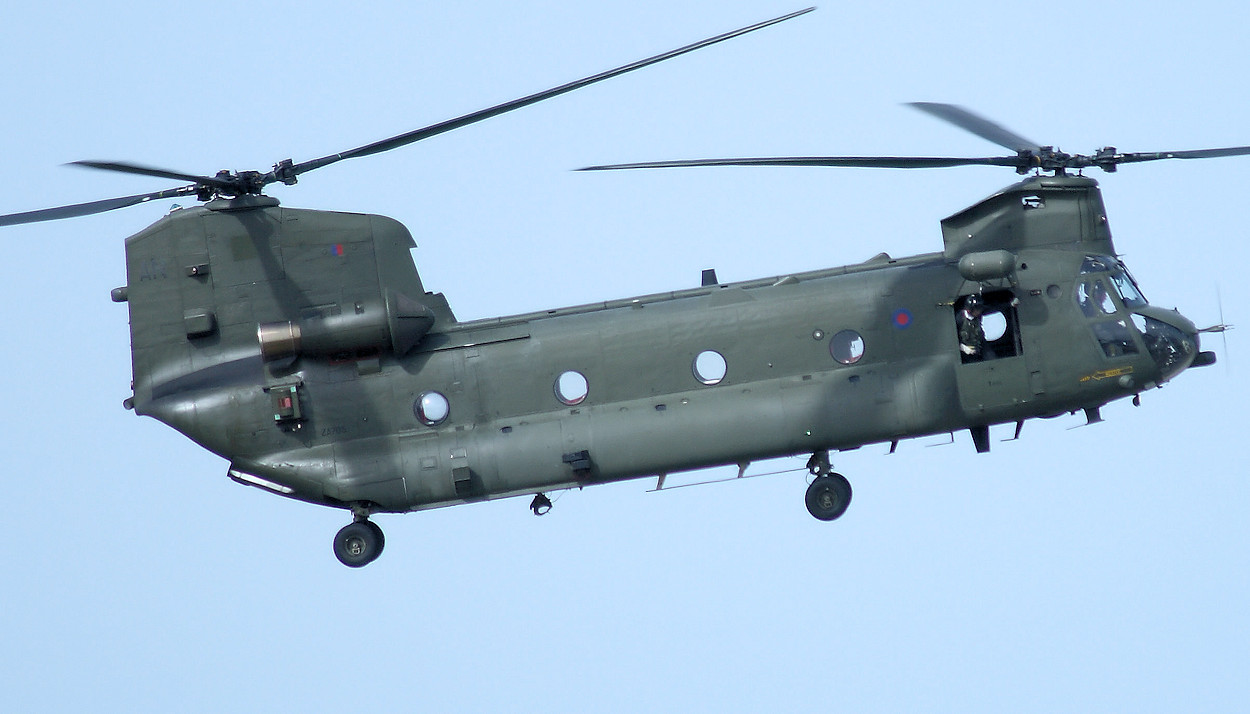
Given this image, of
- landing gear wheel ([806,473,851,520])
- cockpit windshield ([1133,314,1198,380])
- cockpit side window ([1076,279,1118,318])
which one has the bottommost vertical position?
landing gear wheel ([806,473,851,520])

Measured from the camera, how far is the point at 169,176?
71.6ft

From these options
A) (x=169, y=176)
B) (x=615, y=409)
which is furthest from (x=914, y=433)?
(x=169, y=176)

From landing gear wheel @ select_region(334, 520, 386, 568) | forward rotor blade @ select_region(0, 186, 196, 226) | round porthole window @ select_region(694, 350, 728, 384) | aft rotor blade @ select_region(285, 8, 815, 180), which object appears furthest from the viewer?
landing gear wheel @ select_region(334, 520, 386, 568)

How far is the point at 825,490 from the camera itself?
23188mm

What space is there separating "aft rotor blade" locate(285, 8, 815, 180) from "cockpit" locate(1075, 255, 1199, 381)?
593 cm

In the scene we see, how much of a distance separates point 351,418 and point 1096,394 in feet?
33.7

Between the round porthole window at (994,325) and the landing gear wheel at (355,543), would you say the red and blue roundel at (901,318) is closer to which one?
the round porthole window at (994,325)

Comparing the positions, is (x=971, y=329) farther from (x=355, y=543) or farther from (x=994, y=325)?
(x=355, y=543)

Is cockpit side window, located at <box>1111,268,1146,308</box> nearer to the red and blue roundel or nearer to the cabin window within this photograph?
the cabin window

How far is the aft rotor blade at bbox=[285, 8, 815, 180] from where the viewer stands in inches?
778

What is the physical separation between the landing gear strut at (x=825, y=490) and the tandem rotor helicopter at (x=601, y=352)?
3cm

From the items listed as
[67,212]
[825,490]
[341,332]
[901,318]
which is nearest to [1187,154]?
[901,318]

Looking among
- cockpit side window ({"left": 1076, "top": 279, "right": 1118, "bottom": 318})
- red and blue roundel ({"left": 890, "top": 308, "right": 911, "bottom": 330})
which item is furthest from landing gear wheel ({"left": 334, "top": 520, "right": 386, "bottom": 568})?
cockpit side window ({"left": 1076, "top": 279, "right": 1118, "bottom": 318})

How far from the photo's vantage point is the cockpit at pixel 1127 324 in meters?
22.4
